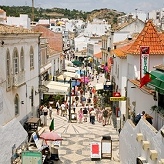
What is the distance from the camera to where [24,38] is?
2470cm

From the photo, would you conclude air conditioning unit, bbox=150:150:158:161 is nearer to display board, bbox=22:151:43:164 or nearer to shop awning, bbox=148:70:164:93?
shop awning, bbox=148:70:164:93

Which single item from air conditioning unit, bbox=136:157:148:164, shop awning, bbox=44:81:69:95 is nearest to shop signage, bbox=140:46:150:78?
air conditioning unit, bbox=136:157:148:164

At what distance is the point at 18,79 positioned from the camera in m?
23.3

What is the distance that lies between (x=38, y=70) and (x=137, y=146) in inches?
663

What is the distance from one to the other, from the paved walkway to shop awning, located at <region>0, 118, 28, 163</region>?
2.82m

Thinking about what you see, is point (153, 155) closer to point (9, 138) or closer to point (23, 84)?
point (9, 138)

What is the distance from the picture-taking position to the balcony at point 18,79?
22.6 m

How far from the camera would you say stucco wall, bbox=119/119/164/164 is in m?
11.4

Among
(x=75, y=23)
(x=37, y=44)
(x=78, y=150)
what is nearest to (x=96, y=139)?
(x=78, y=150)

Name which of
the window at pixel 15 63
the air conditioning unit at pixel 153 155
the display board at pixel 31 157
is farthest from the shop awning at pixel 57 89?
the air conditioning unit at pixel 153 155

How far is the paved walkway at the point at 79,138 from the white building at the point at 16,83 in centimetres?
250

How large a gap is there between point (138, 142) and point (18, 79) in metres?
11.3

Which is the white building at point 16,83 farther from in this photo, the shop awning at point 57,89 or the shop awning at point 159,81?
the shop awning at point 159,81

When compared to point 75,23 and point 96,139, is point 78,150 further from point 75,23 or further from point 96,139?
point 75,23
